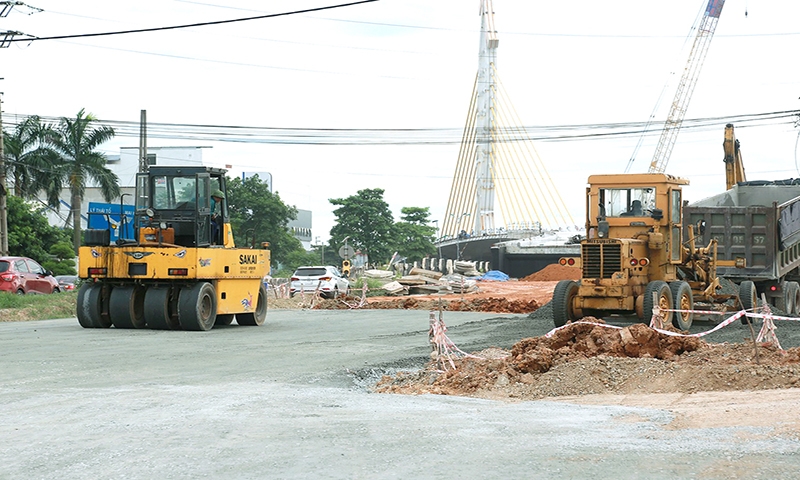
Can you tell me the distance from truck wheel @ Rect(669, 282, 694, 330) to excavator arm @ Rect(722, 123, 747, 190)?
39.7 ft

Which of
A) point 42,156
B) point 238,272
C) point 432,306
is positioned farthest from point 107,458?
point 42,156

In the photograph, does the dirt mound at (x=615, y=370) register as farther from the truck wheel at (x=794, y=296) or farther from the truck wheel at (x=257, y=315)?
the truck wheel at (x=257, y=315)

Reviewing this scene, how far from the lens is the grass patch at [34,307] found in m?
27.7

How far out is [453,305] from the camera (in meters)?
34.5

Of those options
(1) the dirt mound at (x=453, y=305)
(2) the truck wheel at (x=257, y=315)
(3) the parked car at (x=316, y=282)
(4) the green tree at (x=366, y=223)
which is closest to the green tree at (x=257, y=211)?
(4) the green tree at (x=366, y=223)

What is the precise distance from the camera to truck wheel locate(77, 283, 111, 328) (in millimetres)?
21922

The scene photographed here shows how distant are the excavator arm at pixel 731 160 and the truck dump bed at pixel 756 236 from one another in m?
7.75

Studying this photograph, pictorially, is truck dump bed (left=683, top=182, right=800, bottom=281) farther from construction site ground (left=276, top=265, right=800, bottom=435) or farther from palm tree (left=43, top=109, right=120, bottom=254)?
palm tree (left=43, top=109, right=120, bottom=254)

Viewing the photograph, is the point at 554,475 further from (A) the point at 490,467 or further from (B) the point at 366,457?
(B) the point at 366,457

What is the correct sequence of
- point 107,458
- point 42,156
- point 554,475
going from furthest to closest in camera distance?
point 42,156
point 107,458
point 554,475

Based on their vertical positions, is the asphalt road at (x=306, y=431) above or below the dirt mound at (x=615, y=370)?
below

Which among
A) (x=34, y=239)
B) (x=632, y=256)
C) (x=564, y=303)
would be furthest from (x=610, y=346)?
(x=34, y=239)

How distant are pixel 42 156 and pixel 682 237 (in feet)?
146

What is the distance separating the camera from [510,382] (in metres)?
12.2
